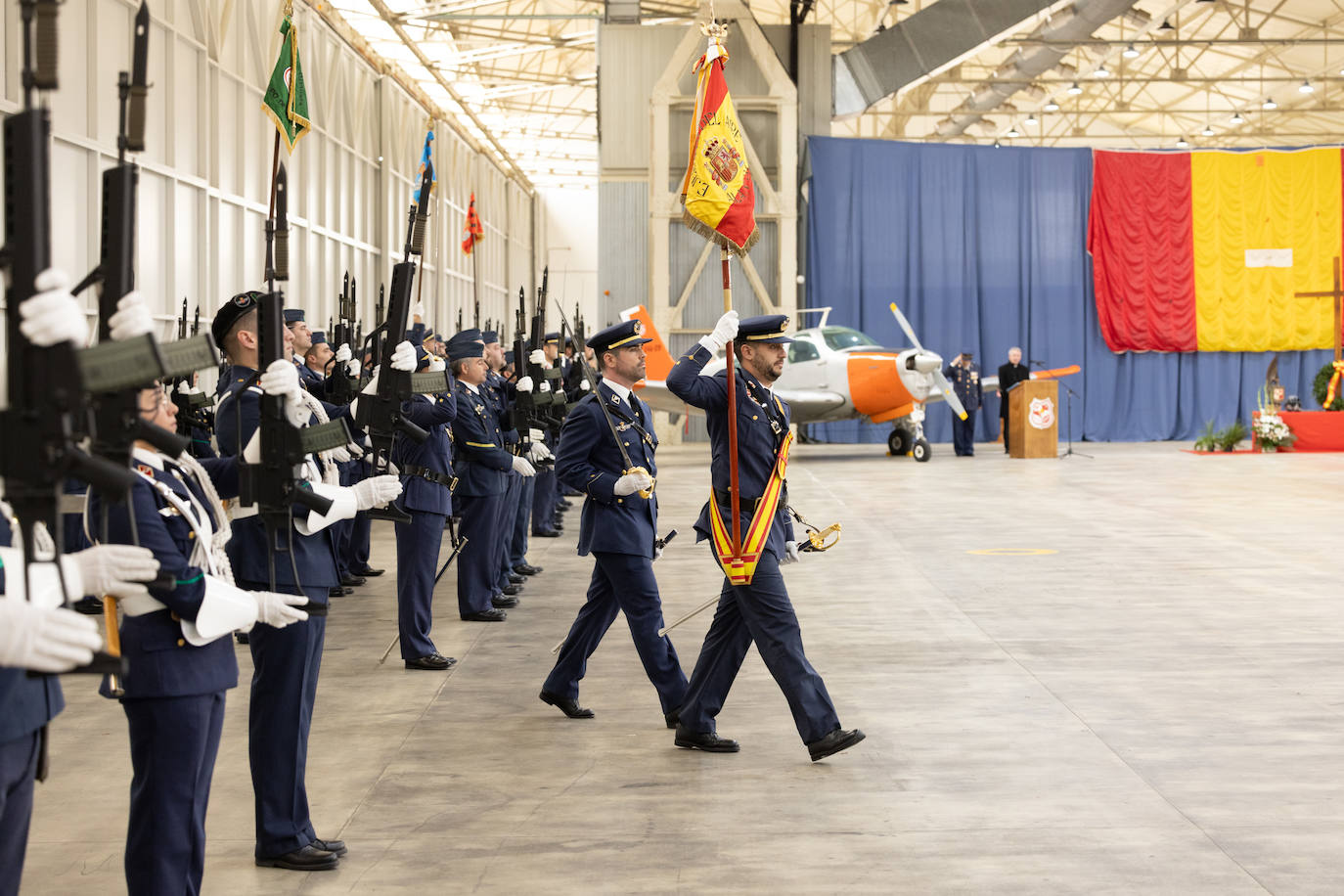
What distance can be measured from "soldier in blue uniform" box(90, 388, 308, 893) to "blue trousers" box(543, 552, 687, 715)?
2.46 meters

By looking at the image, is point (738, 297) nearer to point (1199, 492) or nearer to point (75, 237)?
point (1199, 492)

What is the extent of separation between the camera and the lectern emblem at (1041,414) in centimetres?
2173

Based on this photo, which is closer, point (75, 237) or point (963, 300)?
point (75, 237)

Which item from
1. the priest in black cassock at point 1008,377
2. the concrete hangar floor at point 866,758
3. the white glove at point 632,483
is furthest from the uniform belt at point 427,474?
the priest in black cassock at point 1008,377

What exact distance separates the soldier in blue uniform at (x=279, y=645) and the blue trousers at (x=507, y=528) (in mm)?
4711

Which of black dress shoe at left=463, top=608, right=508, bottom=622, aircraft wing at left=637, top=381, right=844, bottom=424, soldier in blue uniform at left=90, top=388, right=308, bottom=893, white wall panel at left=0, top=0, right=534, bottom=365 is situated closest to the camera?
soldier in blue uniform at left=90, top=388, right=308, bottom=893

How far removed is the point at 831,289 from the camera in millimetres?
26812

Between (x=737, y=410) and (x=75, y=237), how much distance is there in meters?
7.55

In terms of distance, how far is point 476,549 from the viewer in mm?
8195

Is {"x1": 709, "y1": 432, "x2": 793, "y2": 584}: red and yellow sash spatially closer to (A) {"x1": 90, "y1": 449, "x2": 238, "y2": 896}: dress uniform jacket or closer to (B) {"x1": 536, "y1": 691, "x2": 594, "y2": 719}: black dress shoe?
(B) {"x1": 536, "y1": 691, "x2": 594, "y2": 719}: black dress shoe

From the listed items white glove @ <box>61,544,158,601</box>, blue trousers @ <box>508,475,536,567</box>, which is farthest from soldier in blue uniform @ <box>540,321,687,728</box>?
blue trousers @ <box>508,475,536,567</box>

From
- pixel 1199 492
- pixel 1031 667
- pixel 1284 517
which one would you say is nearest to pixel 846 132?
pixel 1199 492

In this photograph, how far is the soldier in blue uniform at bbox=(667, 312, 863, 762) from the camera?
4996mm

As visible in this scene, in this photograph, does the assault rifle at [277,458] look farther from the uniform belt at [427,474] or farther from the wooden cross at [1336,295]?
the wooden cross at [1336,295]
